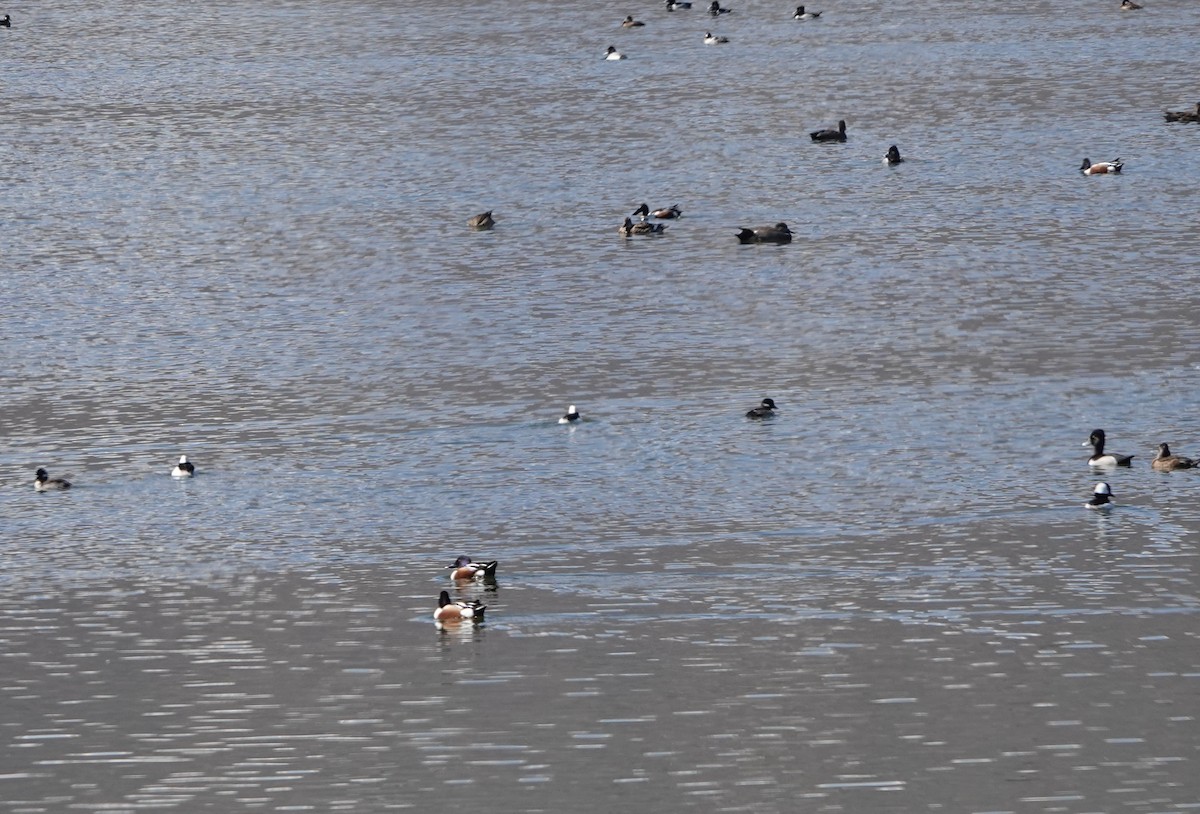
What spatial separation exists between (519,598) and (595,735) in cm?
601

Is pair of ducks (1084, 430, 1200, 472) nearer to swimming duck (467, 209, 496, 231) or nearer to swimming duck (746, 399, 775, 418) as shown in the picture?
swimming duck (746, 399, 775, 418)

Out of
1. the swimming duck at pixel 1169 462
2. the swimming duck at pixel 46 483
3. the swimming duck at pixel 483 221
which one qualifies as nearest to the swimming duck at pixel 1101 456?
the swimming duck at pixel 1169 462

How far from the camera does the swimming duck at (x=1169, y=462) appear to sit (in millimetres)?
41875

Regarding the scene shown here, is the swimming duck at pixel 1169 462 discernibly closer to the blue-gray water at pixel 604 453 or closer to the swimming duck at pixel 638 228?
the blue-gray water at pixel 604 453

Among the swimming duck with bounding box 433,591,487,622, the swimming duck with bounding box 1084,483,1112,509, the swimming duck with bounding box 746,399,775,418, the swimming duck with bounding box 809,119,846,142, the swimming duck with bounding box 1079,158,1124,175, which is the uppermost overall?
the swimming duck with bounding box 809,119,846,142

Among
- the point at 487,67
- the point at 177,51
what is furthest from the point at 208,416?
the point at 177,51

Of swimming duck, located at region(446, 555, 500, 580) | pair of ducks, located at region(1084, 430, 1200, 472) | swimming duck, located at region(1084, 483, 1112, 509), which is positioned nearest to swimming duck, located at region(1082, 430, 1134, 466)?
pair of ducks, located at region(1084, 430, 1200, 472)

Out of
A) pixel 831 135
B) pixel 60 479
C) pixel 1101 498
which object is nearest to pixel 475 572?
pixel 60 479

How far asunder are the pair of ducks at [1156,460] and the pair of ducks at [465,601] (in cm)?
1209

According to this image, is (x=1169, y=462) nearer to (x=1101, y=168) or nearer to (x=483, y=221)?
(x=483, y=221)

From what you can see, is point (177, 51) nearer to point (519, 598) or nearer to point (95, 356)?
point (95, 356)

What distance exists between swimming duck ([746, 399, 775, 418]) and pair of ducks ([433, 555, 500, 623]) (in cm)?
1075

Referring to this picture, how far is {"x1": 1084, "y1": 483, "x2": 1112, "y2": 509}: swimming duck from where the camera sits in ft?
131

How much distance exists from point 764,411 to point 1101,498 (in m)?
8.81
